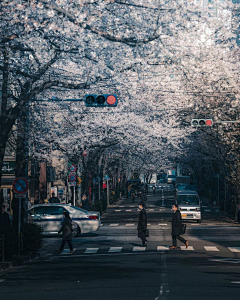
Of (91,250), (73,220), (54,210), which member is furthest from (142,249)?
(54,210)

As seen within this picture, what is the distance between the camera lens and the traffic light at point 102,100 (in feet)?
67.1

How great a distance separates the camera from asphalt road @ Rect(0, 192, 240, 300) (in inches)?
495

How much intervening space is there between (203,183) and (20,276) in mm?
81646

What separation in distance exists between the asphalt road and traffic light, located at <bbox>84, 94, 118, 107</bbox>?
4.88 meters

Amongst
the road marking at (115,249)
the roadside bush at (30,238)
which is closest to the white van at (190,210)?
the road marking at (115,249)

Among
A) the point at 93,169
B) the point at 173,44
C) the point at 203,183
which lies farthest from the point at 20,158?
the point at 203,183

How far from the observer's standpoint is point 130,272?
16.4 m

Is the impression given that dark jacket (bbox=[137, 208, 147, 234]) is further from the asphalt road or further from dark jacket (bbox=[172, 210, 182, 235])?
dark jacket (bbox=[172, 210, 182, 235])

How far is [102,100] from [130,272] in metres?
6.33

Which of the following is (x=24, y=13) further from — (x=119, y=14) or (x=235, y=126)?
(x=235, y=126)

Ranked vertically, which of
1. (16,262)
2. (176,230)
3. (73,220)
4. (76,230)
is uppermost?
(73,220)

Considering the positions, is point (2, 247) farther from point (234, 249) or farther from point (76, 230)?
point (76, 230)

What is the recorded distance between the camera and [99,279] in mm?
14977

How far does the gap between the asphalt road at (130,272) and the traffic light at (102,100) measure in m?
4.88
